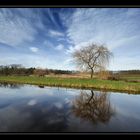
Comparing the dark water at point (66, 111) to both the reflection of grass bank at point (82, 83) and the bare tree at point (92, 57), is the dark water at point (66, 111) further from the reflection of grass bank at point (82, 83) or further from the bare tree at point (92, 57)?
the bare tree at point (92, 57)

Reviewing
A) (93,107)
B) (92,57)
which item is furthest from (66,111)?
(92,57)

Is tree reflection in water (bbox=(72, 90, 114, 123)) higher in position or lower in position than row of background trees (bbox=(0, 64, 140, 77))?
lower

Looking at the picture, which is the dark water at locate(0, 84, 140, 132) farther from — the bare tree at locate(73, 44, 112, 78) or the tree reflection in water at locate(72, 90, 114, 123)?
the bare tree at locate(73, 44, 112, 78)

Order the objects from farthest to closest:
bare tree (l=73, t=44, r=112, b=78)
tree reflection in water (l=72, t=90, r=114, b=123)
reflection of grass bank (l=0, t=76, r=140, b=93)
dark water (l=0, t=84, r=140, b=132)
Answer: reflection of grass bank (l=0, t=76, r=140, b=93) → bare tree (l=73, t=44, r=112, b=78) → tree reflection in water (l=72, t=90, r=114, b=123) → dark water (l=0, t=84, r=140, b=132)

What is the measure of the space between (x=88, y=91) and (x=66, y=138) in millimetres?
1209

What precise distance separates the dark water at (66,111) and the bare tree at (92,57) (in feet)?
1.22

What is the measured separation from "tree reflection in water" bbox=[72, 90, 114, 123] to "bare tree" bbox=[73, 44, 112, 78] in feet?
1.17

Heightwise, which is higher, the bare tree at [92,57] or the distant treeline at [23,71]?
the bare tree at [92,57]

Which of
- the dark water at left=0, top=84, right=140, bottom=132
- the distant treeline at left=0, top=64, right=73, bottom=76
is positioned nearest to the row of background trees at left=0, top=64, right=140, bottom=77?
the distant treeline at left=0, top=64, right=73, bottom=76

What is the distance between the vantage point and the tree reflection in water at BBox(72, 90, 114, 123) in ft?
7.39

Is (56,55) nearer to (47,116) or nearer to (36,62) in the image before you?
(36,62)

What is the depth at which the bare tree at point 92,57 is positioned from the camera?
2373mm

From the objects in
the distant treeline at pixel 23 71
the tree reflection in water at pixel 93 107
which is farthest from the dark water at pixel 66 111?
the distant treeline at pixel 23 71
